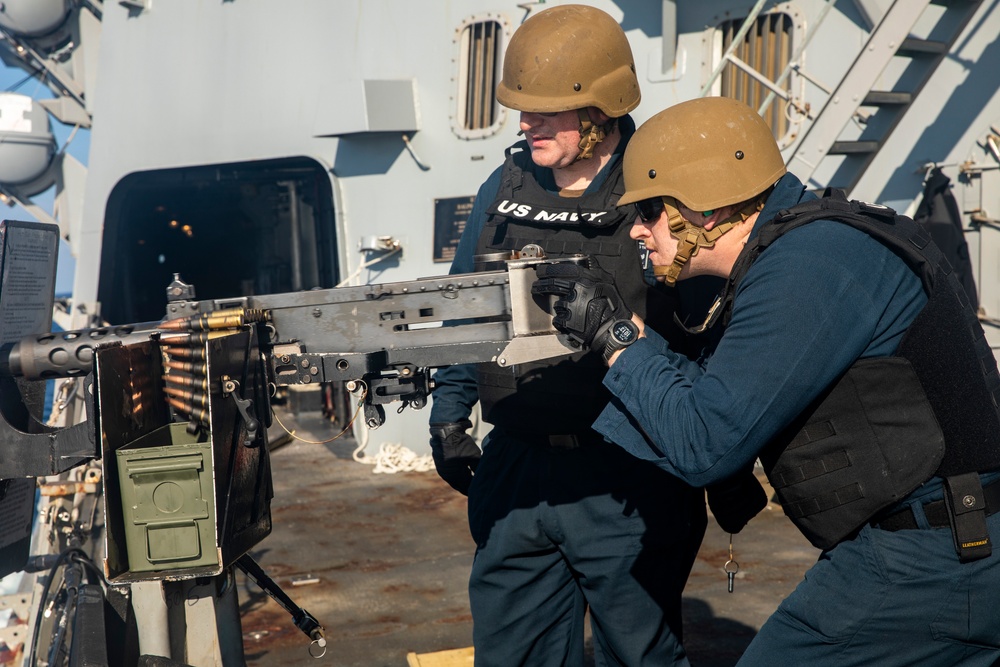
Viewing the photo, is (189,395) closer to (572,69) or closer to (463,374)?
(463,374)

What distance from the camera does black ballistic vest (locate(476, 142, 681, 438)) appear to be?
2.89m

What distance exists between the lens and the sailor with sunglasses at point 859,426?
1.98 m

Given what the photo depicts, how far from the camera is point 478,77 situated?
790 centimetres

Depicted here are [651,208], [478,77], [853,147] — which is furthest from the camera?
[478,77]

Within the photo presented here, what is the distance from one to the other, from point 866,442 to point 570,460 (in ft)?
3.48

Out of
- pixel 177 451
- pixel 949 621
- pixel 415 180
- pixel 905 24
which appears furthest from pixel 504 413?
pixel 415 180

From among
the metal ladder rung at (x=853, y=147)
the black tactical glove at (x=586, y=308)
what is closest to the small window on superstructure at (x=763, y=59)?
the metal ladder rung at (x=853, y=147)

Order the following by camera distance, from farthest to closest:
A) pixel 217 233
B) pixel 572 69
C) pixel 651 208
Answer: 1. pixel 217 233
2. pixel 572 69
3. pixel 651 208

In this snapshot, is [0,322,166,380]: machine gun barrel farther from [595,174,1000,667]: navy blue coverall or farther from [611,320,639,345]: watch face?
[595,174,1000,667]: navy blue coverall

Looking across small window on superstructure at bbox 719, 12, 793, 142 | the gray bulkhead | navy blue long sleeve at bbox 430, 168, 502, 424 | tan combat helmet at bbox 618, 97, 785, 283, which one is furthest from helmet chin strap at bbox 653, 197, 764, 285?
small window on superstructure at bbox 719, 12, 793, 142

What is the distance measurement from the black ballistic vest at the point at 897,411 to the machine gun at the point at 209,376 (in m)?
0.71

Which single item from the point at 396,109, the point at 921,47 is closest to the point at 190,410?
the point at 921,47

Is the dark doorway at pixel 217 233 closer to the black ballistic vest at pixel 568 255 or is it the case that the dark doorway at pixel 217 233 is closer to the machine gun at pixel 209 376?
the machine gun at pixel 209 376

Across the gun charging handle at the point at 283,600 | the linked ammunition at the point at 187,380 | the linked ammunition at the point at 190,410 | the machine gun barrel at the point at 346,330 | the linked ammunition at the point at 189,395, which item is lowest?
the gun charging handle at the point at 283,600
